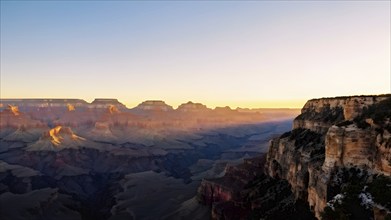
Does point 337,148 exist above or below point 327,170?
above

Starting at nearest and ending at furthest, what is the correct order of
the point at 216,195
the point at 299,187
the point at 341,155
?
1. the point at 341,155
2. the point at 299,187
3. the point at 216,195

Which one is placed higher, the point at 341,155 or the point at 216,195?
the point at 341,155

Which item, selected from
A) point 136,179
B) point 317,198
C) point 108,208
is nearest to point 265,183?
point 317,198

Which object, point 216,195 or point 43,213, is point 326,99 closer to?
point 216,195

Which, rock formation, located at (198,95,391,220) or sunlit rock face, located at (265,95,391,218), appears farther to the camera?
sunlit rock face, located at (265,95,391,218)

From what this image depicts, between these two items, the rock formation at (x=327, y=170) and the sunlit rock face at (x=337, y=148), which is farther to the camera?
the sunlit rock face at (x=337, y=148)

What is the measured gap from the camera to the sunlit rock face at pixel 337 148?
Result: 4944 centimetres

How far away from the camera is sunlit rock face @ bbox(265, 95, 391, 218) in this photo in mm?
49438

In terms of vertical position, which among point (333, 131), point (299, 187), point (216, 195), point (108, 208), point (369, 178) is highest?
point (333, 131)

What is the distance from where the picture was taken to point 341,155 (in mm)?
52531

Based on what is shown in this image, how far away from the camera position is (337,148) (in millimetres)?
53000

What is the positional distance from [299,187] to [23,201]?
9663 cm

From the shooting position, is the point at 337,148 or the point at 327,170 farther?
the point at 327,170

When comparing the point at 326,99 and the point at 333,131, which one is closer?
the point at 333,131
